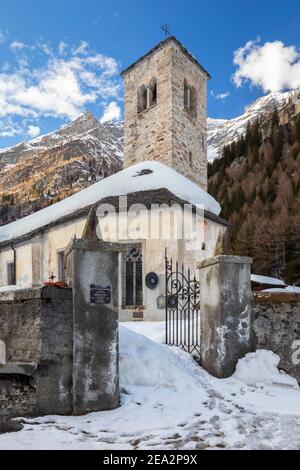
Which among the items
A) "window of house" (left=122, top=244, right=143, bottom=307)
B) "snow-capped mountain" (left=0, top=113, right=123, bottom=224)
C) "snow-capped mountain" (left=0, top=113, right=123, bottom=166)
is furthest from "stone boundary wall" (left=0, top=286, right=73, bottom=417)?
"snow-capped mountain" (left=0, top=113, right=123, bottom=166)

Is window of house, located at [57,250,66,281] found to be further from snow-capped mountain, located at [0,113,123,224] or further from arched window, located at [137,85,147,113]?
snow-capped mountain, located at [0,113,123,224]

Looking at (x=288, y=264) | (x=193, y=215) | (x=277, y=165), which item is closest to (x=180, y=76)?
(x=193, y=215)

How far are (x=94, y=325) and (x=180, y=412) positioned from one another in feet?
4.91

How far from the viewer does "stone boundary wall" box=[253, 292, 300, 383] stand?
6520 mm

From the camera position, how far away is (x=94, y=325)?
4996 mm

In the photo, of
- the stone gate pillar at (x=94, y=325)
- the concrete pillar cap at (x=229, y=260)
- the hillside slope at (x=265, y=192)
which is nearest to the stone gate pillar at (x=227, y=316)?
the concrete pillar cap at (x=229, y=260)

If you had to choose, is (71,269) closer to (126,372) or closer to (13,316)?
(13,316)

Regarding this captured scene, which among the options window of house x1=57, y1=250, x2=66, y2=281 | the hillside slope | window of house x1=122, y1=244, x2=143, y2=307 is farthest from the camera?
the hillside slope

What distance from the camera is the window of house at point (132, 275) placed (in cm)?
1434

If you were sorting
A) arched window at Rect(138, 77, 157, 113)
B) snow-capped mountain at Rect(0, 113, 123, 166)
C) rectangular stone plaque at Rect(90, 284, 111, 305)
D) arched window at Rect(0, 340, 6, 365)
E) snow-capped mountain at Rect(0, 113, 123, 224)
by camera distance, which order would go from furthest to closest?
snow-capped mountain at Rect(0, 113, 123, 166)
snow-capped mountain at Rect(0, 113, 123, 224)
arched window at Rect(138, 77, 157, 113)
arched window at Rect(0, 340, 6, 365)
rectangular stone plaque at Rect(90, 284, 111, 305)

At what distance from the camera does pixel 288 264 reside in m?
36.7

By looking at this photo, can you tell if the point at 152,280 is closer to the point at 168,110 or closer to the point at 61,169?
the point at 168,110

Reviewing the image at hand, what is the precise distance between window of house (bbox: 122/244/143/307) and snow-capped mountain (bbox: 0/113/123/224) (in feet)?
234
